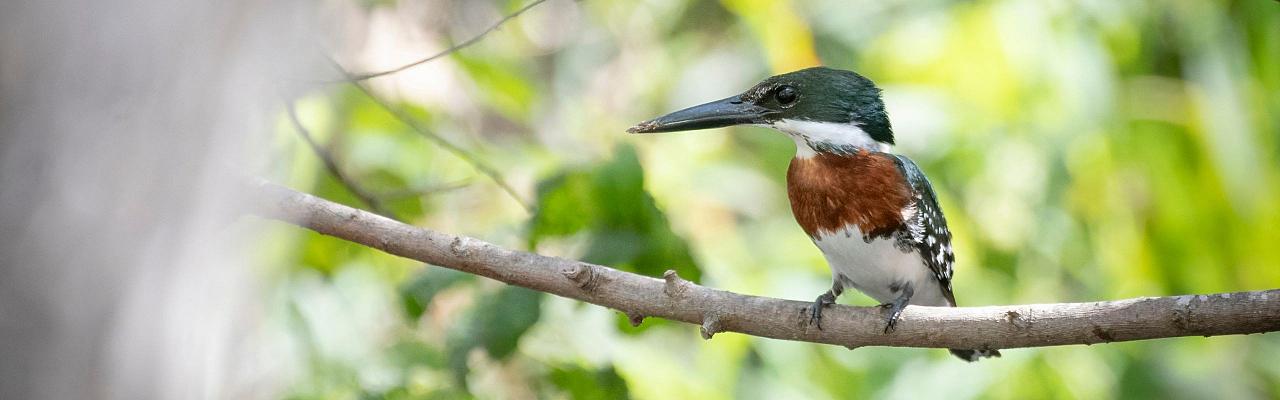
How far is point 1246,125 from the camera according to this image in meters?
3.48

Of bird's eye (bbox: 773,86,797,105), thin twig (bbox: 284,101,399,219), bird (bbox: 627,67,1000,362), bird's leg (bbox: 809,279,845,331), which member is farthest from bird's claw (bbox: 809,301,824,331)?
thin twig (bbox: 284,101,399,219)

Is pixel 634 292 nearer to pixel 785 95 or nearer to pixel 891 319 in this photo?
pixel 891 319

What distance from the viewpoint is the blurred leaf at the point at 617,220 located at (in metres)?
2.10

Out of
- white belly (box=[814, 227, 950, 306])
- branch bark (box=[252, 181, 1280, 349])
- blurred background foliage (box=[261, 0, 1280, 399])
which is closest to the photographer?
branch bark (box=[252, 181, 1280, 349])

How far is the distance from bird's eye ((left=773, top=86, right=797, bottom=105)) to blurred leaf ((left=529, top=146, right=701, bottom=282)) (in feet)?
0.98

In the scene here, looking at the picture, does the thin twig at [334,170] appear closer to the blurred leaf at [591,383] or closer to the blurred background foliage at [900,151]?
the blurred background foliage at [900,151]

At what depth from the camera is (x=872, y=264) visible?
2191 mm

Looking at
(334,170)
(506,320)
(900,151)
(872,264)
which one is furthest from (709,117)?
(900,151)

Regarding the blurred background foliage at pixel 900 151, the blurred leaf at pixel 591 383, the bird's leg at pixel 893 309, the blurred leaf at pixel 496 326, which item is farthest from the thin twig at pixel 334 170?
the bird's leg at pixel 893 309

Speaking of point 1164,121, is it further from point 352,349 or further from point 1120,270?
point 352,349

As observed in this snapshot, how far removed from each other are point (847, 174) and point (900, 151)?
138 centimetres

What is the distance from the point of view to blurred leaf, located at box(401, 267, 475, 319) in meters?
2.10

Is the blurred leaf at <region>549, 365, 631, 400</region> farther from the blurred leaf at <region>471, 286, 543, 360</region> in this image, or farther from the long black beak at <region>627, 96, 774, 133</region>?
the long black beak at <region>627, 96, 774, 133</region>

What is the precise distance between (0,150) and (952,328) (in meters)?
1.26
